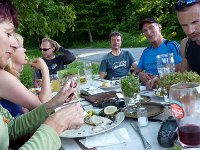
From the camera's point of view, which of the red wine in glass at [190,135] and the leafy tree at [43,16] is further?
the leafy tree at [43,16]

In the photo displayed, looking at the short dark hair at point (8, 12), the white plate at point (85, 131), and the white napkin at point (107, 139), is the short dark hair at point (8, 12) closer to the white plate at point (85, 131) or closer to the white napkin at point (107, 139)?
the white plate at point (85, 131)

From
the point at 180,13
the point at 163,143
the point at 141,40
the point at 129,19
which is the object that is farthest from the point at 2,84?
the point at 129,19

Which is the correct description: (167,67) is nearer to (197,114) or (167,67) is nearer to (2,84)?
(197,114)

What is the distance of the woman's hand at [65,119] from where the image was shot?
1.49 meters

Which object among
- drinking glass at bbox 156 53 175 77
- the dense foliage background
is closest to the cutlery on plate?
drinking glass at bbox 156 53 175 77

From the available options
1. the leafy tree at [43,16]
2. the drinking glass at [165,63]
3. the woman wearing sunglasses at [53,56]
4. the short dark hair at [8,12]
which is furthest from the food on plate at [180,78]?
the leafy tree at [43,16]

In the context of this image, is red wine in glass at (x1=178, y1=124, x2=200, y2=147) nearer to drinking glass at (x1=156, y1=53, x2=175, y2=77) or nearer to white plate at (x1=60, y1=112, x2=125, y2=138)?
white plate at (x1=60, y1=112, x2=125, y2=138)

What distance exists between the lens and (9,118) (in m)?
2.14

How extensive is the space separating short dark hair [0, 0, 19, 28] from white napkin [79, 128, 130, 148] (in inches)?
36.0

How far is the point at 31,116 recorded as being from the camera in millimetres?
2037

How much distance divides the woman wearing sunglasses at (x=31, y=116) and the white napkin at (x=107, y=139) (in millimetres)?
127

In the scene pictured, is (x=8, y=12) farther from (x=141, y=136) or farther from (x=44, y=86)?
(x=141, y=136)

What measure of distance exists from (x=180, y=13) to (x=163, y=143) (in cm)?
136

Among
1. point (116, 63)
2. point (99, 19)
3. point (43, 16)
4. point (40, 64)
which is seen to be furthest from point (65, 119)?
point (99, 19)
